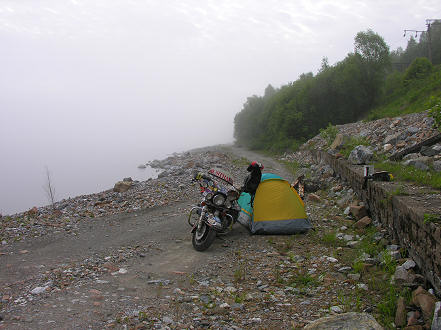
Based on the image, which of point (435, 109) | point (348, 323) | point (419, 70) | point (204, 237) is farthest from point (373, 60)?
point (348, 323)

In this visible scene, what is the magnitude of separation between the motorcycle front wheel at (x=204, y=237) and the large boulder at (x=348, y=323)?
3.36m

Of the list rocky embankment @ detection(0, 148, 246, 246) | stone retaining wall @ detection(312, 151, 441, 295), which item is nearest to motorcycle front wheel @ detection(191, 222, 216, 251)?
stone retaining wall @ detection(312, 151, 441, 295)


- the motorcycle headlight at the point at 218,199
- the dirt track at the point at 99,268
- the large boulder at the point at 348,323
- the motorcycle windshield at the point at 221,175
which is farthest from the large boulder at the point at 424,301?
the motorcycle windshield at the point at 221,175

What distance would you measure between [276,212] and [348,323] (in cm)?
419

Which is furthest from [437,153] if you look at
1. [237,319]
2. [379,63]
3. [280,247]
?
[379,63]

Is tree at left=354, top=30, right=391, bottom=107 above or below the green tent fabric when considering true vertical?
above

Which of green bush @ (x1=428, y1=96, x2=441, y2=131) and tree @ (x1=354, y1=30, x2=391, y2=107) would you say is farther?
tree @ (x1=354, y1=30, x2=391, y2=107)

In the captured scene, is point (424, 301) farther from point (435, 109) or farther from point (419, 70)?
point (419, 70)


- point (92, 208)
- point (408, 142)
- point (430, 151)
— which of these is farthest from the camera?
point (408, 142)

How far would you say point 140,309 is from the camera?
4422 millimetres

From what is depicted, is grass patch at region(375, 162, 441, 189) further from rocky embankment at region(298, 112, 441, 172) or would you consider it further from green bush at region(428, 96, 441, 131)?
green bush at region(428, 96, 441, 131)

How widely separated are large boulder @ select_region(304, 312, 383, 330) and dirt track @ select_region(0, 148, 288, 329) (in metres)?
2.25

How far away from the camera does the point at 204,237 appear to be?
6789mm

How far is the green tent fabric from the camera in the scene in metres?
7.52
